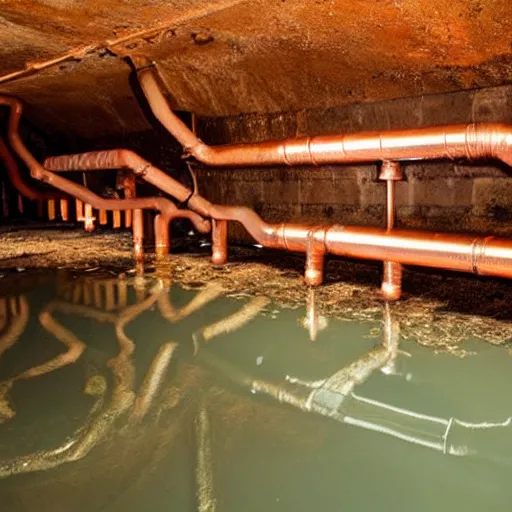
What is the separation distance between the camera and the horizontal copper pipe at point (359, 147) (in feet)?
8.39

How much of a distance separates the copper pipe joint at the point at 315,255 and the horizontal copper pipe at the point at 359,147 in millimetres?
478

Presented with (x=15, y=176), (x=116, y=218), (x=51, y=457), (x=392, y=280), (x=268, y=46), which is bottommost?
(x=51, y=457)

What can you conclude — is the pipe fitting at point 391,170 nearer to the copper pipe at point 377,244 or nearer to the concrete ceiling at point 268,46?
the copper pipe at point 377,244

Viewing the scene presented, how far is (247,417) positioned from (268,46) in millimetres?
2709

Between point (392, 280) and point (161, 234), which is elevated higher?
point (161, 234)

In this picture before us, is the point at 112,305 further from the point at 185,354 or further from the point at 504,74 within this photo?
the point at 504,74

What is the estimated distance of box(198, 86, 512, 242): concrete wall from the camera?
3.36 m

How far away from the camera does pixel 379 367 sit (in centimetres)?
202

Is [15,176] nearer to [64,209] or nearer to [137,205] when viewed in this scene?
[64,209]

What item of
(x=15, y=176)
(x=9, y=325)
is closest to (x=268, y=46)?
(x=9, y=325)

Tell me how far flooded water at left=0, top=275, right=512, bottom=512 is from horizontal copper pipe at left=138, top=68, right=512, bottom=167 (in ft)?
3.13

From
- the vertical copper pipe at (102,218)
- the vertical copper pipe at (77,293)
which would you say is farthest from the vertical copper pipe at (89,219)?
the vertical copper pipe at (77,293)

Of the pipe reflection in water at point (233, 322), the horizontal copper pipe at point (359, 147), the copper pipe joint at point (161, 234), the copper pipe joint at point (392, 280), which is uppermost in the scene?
the horizontal copper pipe at point (359, 147)

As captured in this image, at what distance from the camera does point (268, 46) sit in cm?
346
